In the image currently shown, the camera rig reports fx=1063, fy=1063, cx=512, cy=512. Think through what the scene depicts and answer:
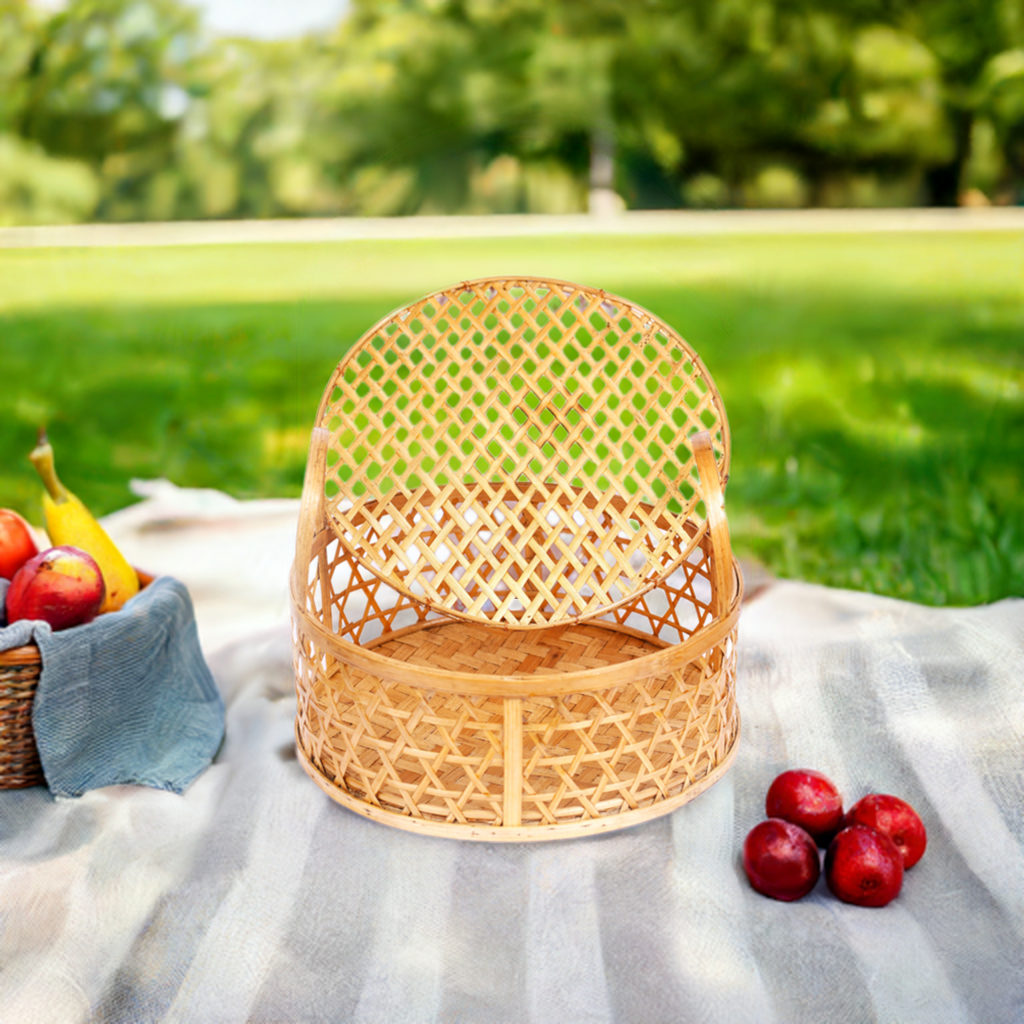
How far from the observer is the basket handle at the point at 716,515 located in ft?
5.93

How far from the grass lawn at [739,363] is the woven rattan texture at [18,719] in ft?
4.02

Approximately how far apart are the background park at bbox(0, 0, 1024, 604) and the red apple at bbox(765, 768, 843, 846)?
116cm

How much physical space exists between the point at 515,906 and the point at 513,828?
5.2 inches

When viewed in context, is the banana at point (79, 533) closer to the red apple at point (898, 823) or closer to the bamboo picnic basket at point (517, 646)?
the bamboo picnic basket at point (517, 646)

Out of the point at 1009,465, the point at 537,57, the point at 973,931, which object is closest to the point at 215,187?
the point at 537,57

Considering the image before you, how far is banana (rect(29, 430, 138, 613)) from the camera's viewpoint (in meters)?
2.01

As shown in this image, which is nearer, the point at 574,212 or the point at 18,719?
the point at 18,719

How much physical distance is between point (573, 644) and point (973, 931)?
0.92 metres

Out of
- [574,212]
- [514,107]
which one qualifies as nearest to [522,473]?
[574,212]

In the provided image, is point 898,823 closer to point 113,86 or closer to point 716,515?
point 716,515

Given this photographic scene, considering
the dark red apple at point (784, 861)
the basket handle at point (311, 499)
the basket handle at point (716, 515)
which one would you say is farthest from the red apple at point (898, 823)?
the basket handle at point (311, 499)

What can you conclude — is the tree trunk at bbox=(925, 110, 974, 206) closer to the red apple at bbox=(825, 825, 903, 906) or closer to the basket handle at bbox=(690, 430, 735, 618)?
the basket handle at bbox=(690, 430, 735, 618)

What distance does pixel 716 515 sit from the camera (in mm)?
1815

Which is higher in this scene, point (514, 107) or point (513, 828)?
point (514, 107)
